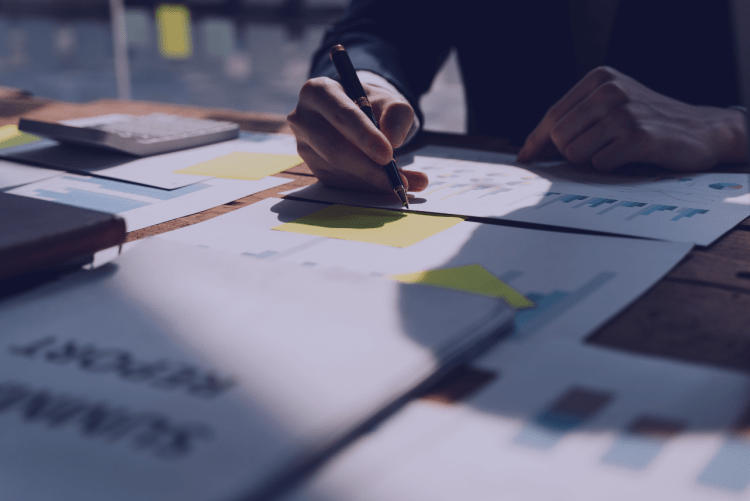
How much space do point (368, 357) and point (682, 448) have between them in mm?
137

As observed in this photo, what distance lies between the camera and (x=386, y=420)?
27 centimetres

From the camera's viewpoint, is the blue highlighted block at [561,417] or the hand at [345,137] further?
the hand at [345,137]

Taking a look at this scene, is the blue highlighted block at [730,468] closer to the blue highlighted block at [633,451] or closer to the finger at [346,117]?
the blue highlighted block at [633,451]

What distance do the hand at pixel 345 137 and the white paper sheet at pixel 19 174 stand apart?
0.32 meters

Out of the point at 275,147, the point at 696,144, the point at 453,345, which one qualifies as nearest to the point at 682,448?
the point at 453,345

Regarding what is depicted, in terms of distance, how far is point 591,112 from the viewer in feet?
2.55

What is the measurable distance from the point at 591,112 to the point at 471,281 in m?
0.45

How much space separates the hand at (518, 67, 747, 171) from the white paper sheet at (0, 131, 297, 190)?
391 mm

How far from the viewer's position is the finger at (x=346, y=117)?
63 centimetres

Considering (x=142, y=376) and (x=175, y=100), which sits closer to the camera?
(x=142, y=376)

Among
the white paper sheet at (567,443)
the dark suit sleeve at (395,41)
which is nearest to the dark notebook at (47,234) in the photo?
the white paper sheet at (567,443)

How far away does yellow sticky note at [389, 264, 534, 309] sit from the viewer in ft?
1.32

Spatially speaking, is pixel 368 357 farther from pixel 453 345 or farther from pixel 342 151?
pixel 342 151

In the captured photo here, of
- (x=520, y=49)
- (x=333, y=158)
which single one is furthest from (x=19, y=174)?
(x=520, y=49)
